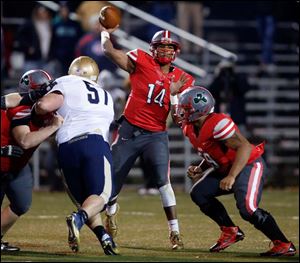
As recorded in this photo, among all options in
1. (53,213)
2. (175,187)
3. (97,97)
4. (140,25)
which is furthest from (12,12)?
(97,97)

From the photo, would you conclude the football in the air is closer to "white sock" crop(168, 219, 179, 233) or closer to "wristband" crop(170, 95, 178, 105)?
"wristband" crop(170, 95, 178, 105)

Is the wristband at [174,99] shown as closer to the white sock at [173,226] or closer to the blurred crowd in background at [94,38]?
the white sock at [173,226]

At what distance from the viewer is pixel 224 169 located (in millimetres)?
9227

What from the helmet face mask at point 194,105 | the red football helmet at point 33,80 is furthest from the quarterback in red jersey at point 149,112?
the red football helmet at point 33,80

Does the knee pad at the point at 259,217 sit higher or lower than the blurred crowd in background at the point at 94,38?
lower

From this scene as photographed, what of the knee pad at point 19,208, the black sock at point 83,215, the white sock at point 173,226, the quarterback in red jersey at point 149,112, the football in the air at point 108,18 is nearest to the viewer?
the black sock at point 83,215

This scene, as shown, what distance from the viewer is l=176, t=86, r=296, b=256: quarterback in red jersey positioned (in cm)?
894

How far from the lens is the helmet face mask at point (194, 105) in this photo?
29.7ft

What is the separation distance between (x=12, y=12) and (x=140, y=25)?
2168 mm

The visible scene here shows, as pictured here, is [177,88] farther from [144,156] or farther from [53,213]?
[53,213]

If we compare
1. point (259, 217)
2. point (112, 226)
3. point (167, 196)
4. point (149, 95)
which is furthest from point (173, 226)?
point (149, 95)

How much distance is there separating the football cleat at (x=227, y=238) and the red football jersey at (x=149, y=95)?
1275mm

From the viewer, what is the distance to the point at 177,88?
10312 mm

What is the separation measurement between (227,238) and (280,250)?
556 millimetres
